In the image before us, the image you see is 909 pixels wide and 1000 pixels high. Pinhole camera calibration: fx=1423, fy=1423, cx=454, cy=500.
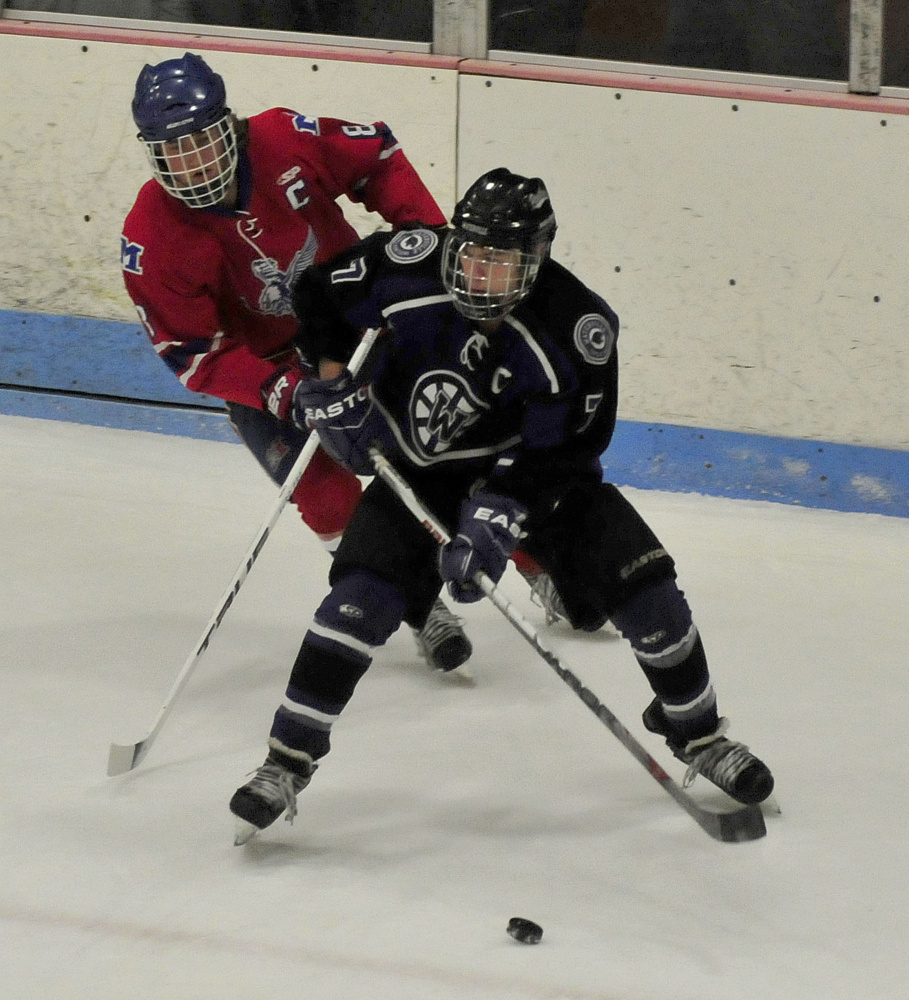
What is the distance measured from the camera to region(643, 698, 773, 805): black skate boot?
226 centimetres

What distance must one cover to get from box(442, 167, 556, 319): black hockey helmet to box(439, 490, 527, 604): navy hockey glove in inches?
11.6

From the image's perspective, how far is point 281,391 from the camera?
2637 millimetres

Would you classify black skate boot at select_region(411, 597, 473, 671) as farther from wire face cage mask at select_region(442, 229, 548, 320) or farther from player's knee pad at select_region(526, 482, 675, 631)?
wire face cage mask at select_region(442, 229, 548, 320)

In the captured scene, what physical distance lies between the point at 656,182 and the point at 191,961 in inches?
98.6

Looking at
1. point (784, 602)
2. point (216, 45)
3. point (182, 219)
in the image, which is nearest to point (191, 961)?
point (182, 219)

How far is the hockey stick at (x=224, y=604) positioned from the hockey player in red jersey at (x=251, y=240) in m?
0.13

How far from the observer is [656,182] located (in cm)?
373

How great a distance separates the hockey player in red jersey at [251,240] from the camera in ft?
8.58

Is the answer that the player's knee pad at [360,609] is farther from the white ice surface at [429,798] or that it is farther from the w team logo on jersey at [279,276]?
the w team logo on jersey at [279,276]

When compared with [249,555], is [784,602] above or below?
below

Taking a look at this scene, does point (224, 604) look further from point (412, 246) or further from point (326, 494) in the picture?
point (412, 246)

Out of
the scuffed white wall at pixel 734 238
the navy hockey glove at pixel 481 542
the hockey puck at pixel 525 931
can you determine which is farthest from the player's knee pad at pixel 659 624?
the scuffed white wall at pixel 734 238

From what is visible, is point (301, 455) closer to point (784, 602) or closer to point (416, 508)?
point (416, 508)

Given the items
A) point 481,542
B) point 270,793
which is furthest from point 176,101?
point 270,793
